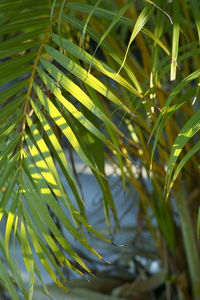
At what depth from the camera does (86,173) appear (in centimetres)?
235

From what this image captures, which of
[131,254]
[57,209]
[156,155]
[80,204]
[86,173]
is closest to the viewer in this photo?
[57,209]

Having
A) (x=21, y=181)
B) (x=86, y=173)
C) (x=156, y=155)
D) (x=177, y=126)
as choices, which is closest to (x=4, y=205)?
(x=21, y=181)

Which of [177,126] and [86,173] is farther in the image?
[86,173]

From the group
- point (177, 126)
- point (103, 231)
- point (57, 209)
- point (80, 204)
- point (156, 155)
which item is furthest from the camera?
point (103, 231)

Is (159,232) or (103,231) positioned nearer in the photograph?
(159,232)

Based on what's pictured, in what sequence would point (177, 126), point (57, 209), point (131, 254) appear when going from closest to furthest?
1. point (57, 209)
2. point (177, 126)
3. point (131, 254)

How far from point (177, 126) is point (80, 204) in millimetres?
355

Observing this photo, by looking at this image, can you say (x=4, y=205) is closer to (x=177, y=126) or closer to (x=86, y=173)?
(x=177, y=126)

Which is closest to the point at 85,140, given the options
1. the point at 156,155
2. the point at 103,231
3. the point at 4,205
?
the point at 4,205

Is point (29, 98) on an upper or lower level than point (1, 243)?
upper

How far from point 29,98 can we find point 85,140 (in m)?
0.13

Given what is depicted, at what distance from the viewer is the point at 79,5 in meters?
0.75

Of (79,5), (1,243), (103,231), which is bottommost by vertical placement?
(1,243)

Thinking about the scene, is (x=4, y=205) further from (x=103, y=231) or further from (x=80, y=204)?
(x=103, y=231)
